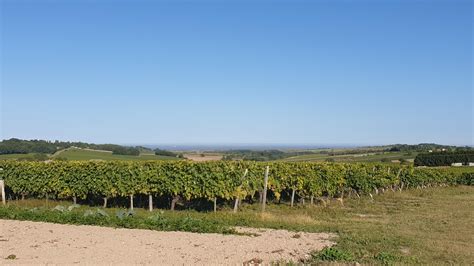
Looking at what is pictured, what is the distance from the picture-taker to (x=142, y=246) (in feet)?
30.7

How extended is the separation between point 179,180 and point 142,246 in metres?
8.10

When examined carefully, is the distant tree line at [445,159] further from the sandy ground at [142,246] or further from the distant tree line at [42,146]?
the sandy ground at [142,246]

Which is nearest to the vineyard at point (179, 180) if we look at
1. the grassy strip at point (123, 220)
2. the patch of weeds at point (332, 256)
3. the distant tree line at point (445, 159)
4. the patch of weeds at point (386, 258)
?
the grassy strip at point (123, 220)

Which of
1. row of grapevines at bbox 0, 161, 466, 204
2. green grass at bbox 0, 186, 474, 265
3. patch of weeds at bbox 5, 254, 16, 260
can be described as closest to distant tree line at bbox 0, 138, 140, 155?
row of grapevines at bbox 0, 161, 466, 204

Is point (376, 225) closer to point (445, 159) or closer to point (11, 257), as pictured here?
point (11, 257)

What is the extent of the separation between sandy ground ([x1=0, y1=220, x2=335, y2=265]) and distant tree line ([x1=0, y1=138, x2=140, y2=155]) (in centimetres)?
2509

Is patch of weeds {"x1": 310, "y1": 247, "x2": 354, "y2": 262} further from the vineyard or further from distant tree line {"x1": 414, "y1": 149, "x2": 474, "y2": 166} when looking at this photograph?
distant tree line {"x1": 414, "y1": 149, "x2": 474, "y2": 166}

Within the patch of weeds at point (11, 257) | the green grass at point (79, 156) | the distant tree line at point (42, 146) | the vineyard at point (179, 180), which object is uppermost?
the distant tree line at point (42, 146)

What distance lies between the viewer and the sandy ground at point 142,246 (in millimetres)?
8297

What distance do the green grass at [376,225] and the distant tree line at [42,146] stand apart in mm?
17468

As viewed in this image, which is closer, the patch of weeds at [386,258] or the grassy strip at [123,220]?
the patch of weeds at [386,258]

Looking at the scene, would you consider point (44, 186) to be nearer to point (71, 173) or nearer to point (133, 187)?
point (71, 173)

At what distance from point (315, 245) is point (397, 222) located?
5.44 metres

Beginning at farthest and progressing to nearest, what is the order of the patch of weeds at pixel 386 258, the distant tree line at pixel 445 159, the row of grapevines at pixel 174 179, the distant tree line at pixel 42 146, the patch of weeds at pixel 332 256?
1. the distant tree line at pixel 445 159
2. the distant tree line at pixel 42 146
3. the row of grapevines at pixel 174 179
4. the patch of weeds at pixel 332 256
5. the patch of weeds at pixel 386 258
